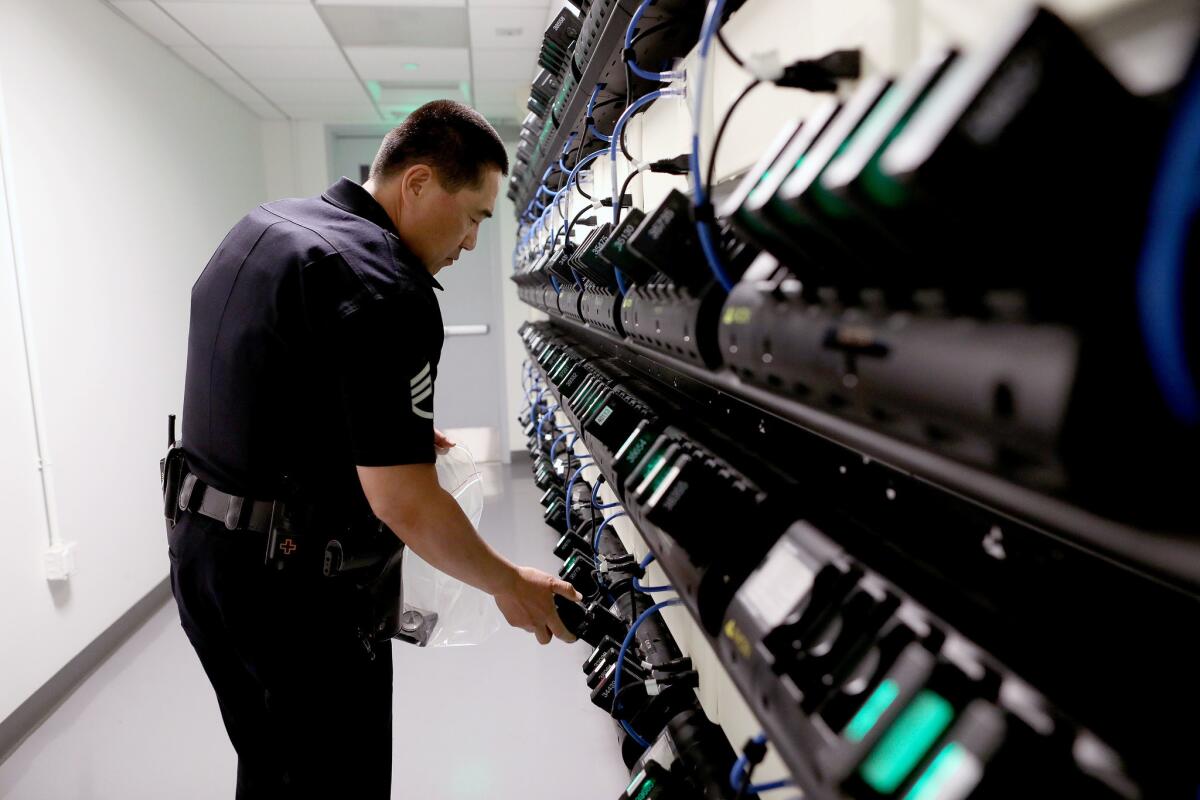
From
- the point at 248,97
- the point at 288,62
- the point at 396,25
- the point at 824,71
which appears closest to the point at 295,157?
the point at 248,97

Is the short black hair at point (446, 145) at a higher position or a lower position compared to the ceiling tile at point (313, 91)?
lower

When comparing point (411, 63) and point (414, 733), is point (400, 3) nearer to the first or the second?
point (411, 63)

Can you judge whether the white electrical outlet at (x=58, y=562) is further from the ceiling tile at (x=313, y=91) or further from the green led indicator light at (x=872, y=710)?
the ceiling tile at (x=313, y=91)

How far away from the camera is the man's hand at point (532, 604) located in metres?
1.23

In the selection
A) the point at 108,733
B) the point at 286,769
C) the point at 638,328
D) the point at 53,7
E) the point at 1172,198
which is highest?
the point at 53,7

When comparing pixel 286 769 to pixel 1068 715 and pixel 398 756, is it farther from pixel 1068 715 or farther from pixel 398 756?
pixel 1068 715

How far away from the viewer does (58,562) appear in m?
2.45

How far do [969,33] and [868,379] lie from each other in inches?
14.0

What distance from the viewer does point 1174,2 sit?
0.37 m

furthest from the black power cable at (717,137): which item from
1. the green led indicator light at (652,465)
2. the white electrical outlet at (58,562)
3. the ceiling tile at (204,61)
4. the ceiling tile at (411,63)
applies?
the ceiling tile at (204,61)

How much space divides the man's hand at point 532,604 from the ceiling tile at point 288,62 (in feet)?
11.8

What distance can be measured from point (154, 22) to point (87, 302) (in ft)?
4.86

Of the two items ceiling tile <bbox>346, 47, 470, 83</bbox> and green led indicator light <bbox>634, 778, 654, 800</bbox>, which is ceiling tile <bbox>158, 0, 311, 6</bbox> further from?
green led indicator light <bbox>634, 778, 654, 800</bbox>

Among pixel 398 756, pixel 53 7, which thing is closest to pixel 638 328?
pixel 398 756
